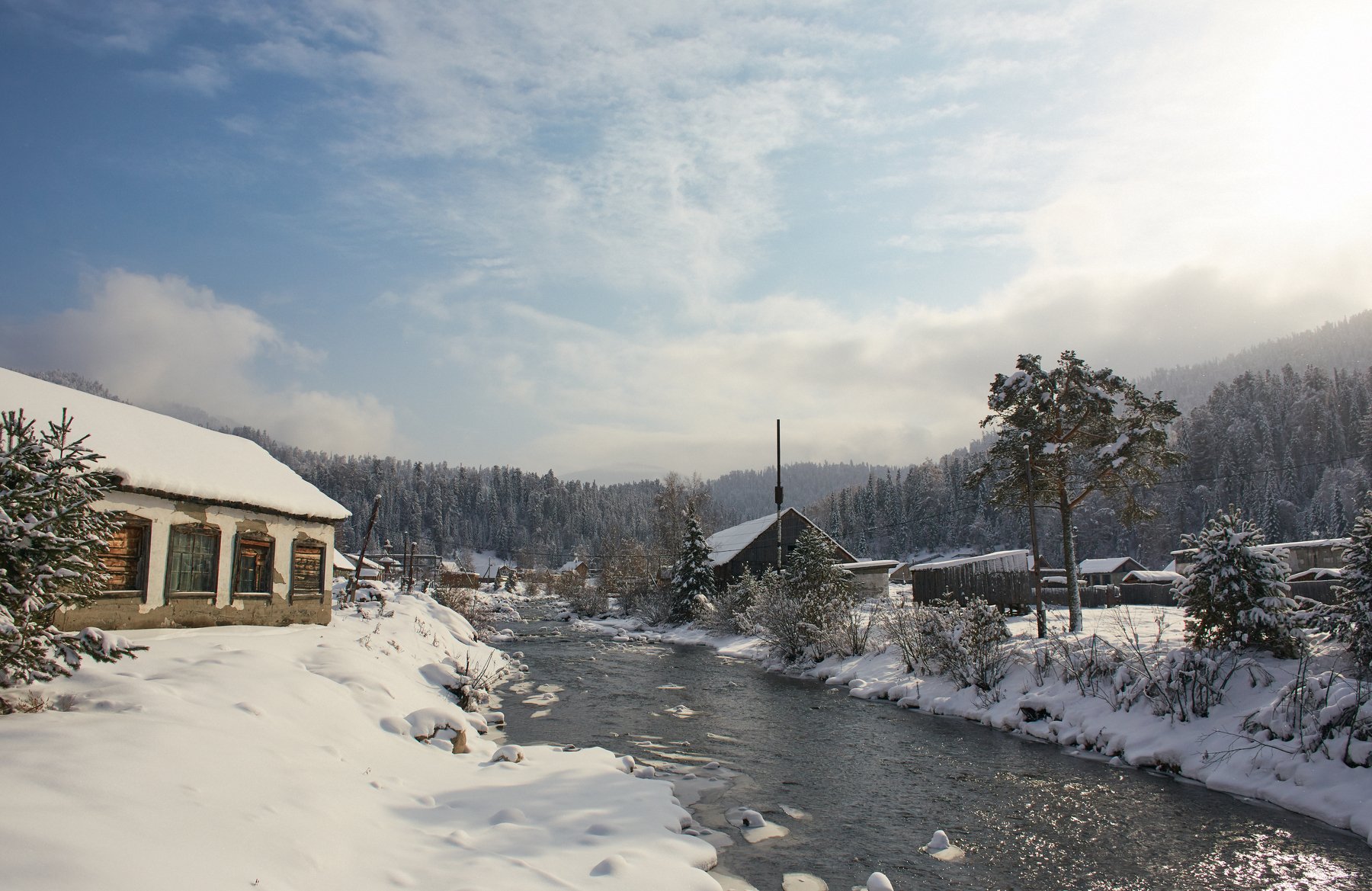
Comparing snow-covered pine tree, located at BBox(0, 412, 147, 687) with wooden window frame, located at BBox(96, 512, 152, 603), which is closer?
snow-covered pine tree, located at BBox(0, 412, 147, 687)

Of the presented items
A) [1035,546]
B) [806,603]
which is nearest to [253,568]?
[806,603]

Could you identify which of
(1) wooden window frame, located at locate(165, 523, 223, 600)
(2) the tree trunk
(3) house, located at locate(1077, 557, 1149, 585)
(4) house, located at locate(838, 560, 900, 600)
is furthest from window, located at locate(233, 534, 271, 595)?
(3) house, located at locate(1077, 557, 1149, 585)

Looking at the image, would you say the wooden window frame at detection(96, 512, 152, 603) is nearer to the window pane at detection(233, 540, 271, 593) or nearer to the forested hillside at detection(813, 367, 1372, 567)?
the window pane at detection(233, 540, 271, 593)

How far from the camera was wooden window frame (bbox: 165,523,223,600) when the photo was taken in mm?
15219

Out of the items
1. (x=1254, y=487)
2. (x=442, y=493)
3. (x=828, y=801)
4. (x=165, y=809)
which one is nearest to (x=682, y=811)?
(x=828, y=801)

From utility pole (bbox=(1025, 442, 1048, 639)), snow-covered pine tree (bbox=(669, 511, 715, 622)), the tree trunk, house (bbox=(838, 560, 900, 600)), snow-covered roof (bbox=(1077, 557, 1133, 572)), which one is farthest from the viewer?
snow-covered roof (bbox=(1077, 557, 1133, 572))

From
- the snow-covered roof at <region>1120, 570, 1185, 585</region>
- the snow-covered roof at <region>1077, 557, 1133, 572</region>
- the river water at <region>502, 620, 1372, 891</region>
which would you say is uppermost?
the snow-covered roof at <region>1077, 557, 1133, 572</region>

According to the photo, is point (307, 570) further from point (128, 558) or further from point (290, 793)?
point (290, 793)

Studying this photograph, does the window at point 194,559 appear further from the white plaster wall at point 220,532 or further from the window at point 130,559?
the window at point 130,559

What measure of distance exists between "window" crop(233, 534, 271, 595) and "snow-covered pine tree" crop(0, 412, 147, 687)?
951cm

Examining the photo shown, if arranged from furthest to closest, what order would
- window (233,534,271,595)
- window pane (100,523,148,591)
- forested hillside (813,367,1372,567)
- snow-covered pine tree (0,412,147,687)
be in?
forested hillside (813,367,1372,567) → window (233,534,271,595) → window pane (100,523,148,591) → snow-covered pine tree (0,412,147,687)

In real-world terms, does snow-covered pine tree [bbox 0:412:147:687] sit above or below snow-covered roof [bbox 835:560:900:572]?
above

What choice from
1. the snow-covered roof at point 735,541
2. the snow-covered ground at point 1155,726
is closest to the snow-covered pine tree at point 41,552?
the snow-covered ground at point 1155,726

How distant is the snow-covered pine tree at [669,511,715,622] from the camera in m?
46.2
